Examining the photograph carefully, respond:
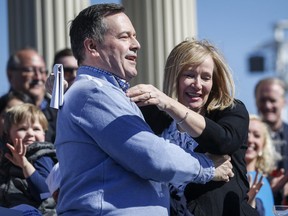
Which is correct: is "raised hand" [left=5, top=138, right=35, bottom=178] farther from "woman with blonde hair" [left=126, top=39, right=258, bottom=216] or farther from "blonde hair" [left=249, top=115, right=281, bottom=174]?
"blonde hair" [left=249, top=115, right=281, bottom=174]

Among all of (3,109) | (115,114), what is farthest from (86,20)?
(3,109)

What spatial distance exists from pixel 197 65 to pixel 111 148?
988 mm

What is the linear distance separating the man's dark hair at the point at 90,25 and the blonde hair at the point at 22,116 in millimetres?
2137

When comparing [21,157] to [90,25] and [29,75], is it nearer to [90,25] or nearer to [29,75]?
[90,25]

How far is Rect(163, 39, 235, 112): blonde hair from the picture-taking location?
546 cm

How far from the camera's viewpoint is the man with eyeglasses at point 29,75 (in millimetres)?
8586

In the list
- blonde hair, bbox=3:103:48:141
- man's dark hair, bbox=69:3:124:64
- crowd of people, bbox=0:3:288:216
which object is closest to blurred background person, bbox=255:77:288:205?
blonde hair, bbox=3:103:48:141

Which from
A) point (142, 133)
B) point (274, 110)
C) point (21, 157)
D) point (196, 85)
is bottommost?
point (274, 110)

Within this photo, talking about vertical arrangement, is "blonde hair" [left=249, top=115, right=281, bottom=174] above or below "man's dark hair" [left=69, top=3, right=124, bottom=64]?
below

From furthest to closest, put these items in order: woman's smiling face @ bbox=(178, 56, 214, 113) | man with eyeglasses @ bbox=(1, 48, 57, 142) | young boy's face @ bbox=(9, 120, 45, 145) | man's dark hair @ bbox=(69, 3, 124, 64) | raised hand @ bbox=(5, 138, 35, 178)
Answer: man with eyeglasses @ bbox=(1, 48, 57, 142)
young boy's face @ bbox=(9, 120, 45, 145)
raised hand @ bbox=(5, 138, 35, 178)
woman's smiling face @ bbox=(178, 56, 214, 113)
man's dark hair @ bbox=(69, 3, 124, 64)

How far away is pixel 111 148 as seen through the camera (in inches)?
185

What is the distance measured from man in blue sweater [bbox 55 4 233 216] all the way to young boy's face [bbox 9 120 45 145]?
86.8 inches

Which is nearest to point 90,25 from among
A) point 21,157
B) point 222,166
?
point 222,166

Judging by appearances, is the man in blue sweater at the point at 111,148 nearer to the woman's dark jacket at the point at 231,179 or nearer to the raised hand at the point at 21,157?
the woman's dark jacket at the point at 231,179
